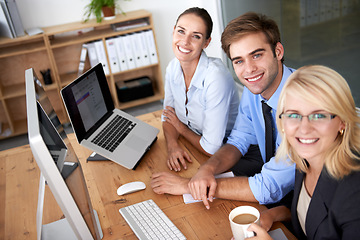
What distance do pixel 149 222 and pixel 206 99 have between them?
84cm

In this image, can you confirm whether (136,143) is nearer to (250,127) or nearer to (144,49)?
(250,127)

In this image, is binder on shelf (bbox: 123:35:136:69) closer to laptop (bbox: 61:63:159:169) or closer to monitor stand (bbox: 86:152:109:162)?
laptop (bbox: 61:63:159:169)

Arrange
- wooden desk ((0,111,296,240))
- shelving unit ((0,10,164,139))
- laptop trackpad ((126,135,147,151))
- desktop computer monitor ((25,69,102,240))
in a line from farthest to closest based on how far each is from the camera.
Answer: shelving unit ((0,10,164,139)) < laptop trackpad ((126,135,147,151)) < wooden desk ((0,111,296,240)) < desktop computer monitor ((25,69,102,240))

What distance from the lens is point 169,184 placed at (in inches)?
60.8

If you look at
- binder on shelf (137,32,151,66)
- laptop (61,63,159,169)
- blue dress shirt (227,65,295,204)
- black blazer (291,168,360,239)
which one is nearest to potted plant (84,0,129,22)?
binder on shelf (137,32,151,66)

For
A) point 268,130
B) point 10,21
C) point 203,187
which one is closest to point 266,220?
point 203,187

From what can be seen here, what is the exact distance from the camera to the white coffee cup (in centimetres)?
110

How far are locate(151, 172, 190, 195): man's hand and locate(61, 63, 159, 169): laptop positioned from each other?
0.20 m

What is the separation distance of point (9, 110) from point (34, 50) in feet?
2.49

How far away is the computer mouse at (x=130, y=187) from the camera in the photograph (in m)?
1.57

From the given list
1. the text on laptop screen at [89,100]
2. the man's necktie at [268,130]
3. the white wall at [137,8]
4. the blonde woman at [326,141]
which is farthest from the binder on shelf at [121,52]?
the blonde woman at [326,141]

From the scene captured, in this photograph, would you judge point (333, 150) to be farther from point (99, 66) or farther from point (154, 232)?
point (99, 66)

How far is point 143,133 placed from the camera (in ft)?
6.39

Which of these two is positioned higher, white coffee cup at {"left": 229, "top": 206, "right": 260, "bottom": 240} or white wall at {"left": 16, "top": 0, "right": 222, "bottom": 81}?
white wall at {"left": 16, "top": 0, "right": 222, "bottom": 81}
